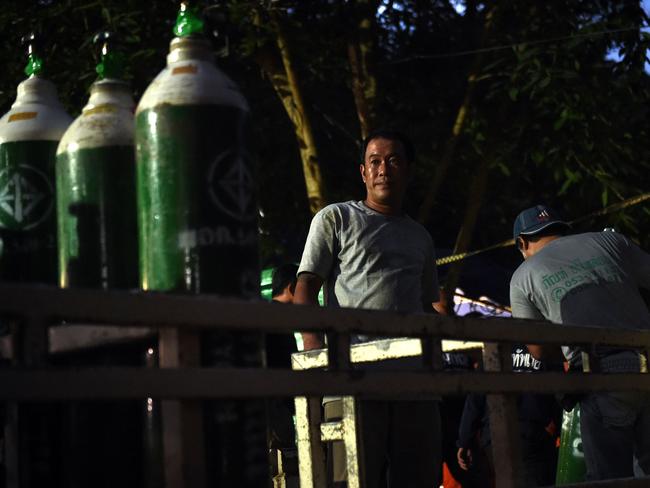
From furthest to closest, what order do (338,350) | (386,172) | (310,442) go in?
(386,172)
(310,442)
(338,350)

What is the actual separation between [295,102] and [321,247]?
22.9ft

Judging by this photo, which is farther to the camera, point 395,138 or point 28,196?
point 395,138

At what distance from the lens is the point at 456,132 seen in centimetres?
1170

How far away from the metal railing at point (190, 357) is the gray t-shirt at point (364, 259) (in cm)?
151

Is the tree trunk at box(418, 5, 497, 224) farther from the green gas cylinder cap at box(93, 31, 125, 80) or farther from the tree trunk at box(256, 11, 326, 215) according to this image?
the green gas cylinder cap at box(93, 31, 125, 80)

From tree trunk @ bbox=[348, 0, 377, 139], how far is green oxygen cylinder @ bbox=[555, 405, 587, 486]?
6384 mm

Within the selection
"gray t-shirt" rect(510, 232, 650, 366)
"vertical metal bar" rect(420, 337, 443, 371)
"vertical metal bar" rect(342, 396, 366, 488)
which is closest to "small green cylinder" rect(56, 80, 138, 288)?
"vertical metal bar" rect(420, 337, 443, 371)

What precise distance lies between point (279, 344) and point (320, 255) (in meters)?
2.52

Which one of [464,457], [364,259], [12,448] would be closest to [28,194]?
[12,448]

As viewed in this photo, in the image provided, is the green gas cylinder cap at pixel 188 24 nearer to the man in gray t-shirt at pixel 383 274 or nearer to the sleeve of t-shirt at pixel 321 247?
the man in gray t-shirt at pixel 383 274

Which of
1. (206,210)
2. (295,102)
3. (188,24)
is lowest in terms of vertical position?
(206,210)

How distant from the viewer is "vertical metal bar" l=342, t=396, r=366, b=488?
9.87ft

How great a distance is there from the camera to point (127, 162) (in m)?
2.38

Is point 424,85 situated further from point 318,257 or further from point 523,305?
point 318,257
